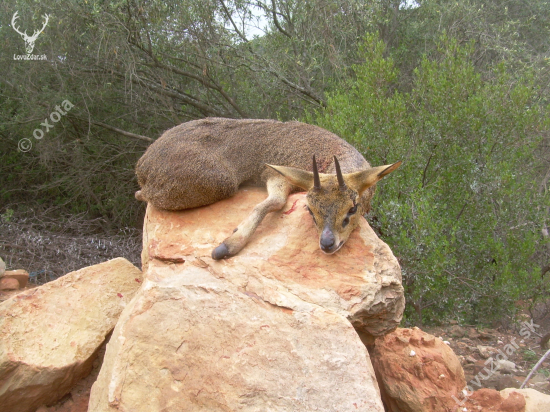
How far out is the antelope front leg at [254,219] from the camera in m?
4.30

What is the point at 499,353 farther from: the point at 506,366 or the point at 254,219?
the point at 254,219

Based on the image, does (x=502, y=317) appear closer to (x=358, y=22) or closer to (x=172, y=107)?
(x=358, y=22)

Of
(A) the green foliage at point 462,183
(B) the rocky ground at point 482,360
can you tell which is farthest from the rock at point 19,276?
(A) the green foliage at point 462,183

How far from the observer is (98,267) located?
506cm

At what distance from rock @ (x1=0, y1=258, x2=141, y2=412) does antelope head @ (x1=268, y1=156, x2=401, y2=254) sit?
2207 mm

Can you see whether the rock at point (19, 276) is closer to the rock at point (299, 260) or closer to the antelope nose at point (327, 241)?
the rock at point (299, 260)

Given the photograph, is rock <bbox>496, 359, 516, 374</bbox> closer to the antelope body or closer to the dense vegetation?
the dense vegetation

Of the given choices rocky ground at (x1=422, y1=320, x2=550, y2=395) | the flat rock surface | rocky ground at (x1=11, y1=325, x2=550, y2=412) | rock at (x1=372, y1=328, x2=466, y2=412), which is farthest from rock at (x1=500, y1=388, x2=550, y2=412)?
the flat rock surface

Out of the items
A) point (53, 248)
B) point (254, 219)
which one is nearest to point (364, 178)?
point (254, 219)

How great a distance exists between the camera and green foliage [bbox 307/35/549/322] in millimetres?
6602

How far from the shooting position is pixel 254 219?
4.64 meters

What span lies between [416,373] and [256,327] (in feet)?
5.85

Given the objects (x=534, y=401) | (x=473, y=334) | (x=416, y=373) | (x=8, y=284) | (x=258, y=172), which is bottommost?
(x=473, y=334)

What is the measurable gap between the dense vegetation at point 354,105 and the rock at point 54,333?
3759 millimetres
